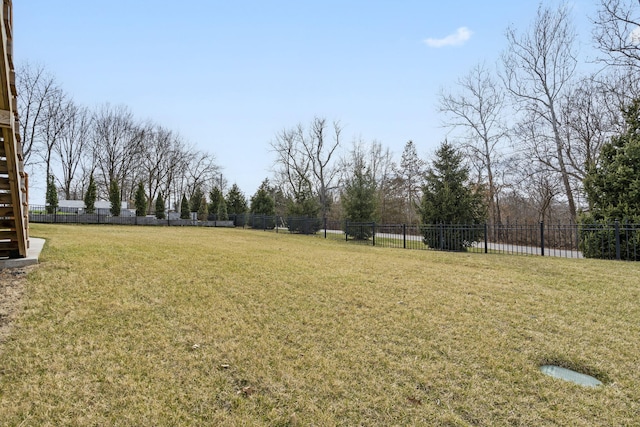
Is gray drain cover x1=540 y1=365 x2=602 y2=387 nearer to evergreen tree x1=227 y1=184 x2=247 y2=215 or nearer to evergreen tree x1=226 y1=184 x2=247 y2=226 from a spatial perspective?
evergreen tree x1=226 y1=184 x2=247 y2=226

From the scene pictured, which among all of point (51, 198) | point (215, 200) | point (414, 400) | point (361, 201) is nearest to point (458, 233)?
point (361, 201)

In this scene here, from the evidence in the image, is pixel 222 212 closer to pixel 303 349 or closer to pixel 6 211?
pixel 6 211

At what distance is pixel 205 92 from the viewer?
12.9m

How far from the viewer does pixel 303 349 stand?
10.3 feet

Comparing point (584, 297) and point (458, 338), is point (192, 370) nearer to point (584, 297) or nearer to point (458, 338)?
point (458, 338)

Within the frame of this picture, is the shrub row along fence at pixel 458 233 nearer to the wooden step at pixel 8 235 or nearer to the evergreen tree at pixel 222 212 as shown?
the evergreen tree at pixel 222 212

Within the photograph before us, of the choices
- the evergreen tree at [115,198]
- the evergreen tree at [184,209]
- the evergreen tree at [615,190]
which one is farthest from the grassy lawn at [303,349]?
the evergreen tree at [184,209]

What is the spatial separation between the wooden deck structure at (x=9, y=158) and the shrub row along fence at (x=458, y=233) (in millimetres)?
10564

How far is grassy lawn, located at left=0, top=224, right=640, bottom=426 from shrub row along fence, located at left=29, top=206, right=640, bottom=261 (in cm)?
414

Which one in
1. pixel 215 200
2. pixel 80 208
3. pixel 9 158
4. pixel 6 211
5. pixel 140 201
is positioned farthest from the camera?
pixel 215 200

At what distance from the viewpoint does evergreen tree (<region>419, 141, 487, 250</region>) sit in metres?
12.7

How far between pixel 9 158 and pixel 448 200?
1267cm

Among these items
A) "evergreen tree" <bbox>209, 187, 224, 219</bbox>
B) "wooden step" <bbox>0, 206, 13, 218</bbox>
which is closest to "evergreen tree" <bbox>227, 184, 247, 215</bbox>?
"evergreen tree" <bbox>209, 187, 224, 219</bbox>

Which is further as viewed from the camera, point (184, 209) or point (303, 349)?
point (184, 209)
